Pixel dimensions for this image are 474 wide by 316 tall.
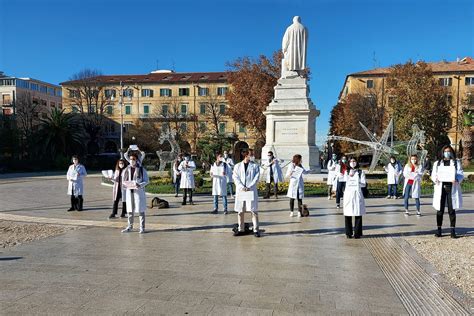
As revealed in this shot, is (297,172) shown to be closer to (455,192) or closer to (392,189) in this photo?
(455,192)

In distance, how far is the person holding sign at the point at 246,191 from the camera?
337 inches

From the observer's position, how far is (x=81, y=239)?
839 centimetres

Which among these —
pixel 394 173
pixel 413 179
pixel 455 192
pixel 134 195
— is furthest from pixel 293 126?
pixel 134 195

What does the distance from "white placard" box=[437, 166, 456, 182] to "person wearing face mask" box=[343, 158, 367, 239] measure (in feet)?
5.87

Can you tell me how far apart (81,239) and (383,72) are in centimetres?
6603

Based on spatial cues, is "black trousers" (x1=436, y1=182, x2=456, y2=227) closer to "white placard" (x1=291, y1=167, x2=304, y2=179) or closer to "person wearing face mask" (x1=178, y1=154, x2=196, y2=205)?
"white placard" (x1=291, y1=167, x2=304, y2=179)

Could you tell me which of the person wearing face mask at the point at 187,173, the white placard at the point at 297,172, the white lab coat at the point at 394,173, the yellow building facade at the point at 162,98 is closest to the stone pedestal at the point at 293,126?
the white lab coat at the point at 394,173

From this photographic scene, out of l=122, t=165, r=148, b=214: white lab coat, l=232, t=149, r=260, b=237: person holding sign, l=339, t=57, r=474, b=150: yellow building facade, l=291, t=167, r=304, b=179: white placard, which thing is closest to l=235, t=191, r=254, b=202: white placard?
l=232, t=149, r=260, b=237: person holding sign

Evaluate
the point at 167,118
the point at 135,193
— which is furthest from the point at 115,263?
the point at 167,118

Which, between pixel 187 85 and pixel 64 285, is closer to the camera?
pixel 64 285

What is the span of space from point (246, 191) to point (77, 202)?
288 inches

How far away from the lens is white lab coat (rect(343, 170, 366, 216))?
27.1ft

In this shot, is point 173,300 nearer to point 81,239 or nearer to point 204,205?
point 81,239

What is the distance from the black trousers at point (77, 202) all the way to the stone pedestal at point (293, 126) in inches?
421
